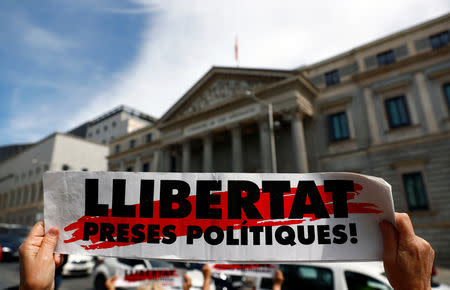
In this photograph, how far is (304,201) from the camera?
1802 millimetres

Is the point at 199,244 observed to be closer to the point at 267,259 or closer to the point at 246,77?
the point at 267,259

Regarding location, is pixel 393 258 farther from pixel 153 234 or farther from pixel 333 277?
pixel 333 277

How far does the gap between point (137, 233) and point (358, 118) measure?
21.8m

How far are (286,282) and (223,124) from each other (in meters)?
19.8

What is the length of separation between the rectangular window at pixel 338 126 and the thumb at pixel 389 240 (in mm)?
21290

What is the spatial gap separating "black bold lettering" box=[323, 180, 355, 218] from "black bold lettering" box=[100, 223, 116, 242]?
4.78 ft

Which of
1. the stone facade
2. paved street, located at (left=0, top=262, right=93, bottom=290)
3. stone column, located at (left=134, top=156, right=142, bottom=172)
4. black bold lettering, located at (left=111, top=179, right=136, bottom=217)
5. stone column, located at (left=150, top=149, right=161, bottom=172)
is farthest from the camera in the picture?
the stone facade

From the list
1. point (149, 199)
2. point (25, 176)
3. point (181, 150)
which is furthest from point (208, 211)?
point (25, 176)

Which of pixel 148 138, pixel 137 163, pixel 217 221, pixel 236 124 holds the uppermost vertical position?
pixel 148 138

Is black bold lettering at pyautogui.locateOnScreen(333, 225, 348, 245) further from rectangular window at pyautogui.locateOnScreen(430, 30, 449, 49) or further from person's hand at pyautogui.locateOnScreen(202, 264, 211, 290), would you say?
rectangular window at pyautogui.locateOnScreen(430, 30, 449, 49)

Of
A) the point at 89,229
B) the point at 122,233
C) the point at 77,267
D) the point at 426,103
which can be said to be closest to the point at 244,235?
the point at 122,233

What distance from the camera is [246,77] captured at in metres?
25.1

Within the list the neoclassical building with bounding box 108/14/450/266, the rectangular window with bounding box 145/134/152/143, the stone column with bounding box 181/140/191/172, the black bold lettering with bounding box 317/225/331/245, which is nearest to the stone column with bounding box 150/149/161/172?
the rectangular window with bounding box 145/134/152/143

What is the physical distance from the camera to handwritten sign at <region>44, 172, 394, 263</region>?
5.65 ft
